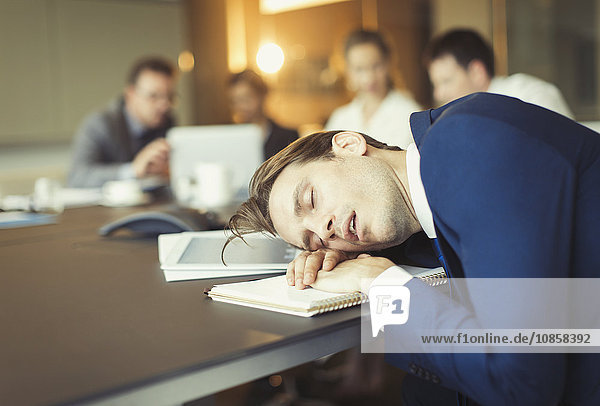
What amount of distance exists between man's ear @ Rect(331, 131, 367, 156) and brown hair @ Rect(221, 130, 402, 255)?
14 millimetres

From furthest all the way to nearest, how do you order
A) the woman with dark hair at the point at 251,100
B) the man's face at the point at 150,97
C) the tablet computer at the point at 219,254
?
1. the woman with dark hair at the point at 251,100
2. the man's face at the point at 150,97
3. the tablet computer at the point at 219,254

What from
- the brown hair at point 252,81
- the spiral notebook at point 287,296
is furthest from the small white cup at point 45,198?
the brown hair at point 252,81

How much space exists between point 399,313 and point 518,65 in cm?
453

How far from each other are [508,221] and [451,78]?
102 inches

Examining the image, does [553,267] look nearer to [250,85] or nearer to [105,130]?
[105,130]

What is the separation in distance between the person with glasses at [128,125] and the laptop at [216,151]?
0.67m

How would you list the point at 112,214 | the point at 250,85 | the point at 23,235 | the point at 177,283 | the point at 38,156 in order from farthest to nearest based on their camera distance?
the point at 38,156
the point at 250,85
the point at 112,214
the point at 23,235
the point at 177,283

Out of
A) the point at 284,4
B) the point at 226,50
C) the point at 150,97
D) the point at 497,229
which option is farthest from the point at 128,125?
the point at 497,229

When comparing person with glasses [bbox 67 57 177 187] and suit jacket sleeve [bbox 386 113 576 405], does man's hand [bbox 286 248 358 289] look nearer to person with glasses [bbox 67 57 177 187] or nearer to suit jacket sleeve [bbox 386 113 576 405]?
suit jacket sleeve [bbox 386 113 576 405]

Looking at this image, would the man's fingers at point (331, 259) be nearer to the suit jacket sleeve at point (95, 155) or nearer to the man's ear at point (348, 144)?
the man's ear at point (348, 144)

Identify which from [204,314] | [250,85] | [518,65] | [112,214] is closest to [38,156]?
[250,85]

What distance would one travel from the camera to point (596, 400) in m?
0.97

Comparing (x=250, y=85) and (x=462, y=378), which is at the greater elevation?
(x=250, y=85)

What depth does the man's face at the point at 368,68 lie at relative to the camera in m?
3.88
